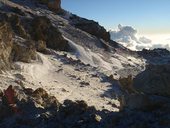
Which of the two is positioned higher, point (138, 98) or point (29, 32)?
point (29, 32)

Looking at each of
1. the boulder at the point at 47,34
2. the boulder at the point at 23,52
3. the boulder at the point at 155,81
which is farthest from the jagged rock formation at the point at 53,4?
the boulder at the point at 155,81

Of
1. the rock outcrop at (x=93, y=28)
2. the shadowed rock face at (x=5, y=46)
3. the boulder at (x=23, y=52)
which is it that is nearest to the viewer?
the shadowed rock face at (x=5, y=46)

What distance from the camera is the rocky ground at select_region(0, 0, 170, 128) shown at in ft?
59.6

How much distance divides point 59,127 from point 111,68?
147ft

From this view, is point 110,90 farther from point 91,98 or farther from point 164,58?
point 164,58

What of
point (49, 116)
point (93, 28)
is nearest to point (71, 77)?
point (49, 116)

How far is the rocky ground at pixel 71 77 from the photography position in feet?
59.6

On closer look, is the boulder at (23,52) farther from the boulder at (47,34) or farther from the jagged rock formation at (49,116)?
the jagged rock formation at (49,116)

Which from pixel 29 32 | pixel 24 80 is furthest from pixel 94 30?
pixel 24 80

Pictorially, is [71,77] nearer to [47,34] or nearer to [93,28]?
[47,34]

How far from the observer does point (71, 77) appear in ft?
162

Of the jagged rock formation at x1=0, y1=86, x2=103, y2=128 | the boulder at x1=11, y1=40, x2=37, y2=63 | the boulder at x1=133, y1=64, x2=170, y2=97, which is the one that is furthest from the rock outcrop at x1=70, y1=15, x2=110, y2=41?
the boulder at x1=133, y1=64, x2=170, y2=97

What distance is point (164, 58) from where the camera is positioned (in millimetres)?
88000

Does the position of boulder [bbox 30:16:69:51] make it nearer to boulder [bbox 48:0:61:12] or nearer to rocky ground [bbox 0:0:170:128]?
rocky ground [bbox 0:0:170:128]
